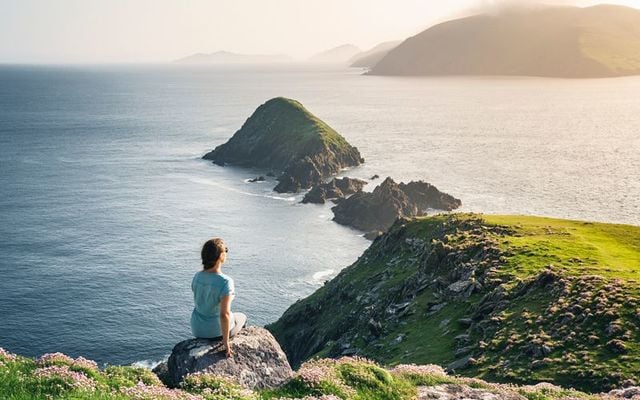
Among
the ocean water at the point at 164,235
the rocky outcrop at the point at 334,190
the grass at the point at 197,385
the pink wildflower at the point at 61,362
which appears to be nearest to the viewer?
the grass at the point at 197,385

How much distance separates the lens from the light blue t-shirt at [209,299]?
15469 mm

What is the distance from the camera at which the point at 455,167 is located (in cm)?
19425

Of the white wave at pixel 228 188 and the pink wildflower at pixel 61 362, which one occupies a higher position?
the pink wildflower at pixel 61 362

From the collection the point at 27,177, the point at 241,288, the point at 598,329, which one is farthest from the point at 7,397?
the point at 27,177

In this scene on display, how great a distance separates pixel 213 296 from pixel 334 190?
147716 mm

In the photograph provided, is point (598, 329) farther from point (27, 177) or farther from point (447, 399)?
point (27, 177)

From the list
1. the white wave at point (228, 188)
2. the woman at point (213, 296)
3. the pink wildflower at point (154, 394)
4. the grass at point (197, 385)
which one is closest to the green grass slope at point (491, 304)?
the grass at point (197, 385)

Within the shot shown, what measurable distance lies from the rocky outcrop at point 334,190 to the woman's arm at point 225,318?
142067 mm

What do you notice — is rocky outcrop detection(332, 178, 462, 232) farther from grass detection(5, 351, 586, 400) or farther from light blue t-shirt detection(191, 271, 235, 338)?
light blue t-shirt detection(191, 271, 235, 338)

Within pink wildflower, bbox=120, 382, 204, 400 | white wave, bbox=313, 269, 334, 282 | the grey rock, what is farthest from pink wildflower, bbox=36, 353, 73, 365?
white wave, bbox=313, 269, 334, 282

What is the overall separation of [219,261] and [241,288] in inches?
3456

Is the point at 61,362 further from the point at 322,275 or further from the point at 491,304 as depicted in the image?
the point at 322,275

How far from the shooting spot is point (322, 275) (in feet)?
357

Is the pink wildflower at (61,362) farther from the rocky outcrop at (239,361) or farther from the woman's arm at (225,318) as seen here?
the woman's arm at (225,318)
